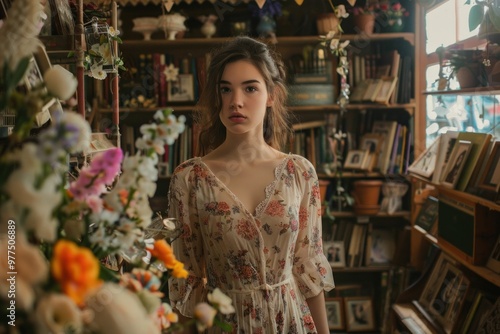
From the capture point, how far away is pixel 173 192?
68.8 inches

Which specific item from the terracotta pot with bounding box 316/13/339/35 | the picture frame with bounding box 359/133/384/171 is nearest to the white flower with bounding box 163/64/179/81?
the terracotta pot with bounding box 316/13/339/35

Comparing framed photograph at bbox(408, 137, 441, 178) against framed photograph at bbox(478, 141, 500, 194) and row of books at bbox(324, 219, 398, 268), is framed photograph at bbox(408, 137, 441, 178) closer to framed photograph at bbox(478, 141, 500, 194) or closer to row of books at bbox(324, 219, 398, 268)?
framed photograph at bbox(478, 141, 500, 194)

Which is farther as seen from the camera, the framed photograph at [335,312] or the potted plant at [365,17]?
the framed photograph at [335,312]

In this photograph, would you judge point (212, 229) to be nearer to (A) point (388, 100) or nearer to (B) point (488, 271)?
(B) point (488, 271)

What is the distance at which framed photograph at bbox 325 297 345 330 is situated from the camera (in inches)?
157

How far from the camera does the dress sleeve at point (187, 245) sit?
1.69 meters

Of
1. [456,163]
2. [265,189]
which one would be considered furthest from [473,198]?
[265,189]

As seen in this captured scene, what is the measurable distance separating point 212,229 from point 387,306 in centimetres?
243

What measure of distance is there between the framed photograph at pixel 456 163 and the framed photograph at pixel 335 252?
4.30 ft

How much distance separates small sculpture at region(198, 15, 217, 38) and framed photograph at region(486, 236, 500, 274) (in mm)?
2195

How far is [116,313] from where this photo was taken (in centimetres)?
52

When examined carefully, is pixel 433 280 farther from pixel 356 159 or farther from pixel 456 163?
pixel 356 159

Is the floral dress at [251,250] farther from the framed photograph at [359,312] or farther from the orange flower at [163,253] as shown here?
the framed photograph at [359,312]

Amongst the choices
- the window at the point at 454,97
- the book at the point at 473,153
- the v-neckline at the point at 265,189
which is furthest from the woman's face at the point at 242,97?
the window at the point at 454,97
